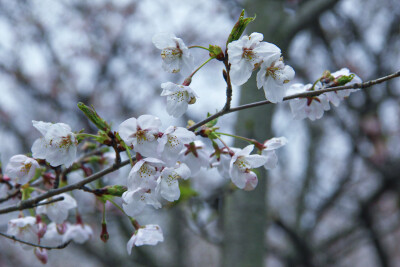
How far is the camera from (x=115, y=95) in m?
5.59

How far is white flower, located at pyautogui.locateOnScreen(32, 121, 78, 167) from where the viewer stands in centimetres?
90

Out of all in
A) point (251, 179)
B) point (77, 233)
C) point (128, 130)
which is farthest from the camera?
point (77, 233)

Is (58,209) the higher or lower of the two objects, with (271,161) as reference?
lower

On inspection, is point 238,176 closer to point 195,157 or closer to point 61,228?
point 195,157

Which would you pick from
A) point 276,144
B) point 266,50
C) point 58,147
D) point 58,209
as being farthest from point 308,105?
point 58,209

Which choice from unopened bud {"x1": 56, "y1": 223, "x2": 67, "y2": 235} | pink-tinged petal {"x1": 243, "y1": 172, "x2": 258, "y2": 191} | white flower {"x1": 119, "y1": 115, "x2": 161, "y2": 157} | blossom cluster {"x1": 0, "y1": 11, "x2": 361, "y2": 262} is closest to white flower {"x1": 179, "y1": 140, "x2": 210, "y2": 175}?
blossom cluster {"x1": 0, "y1": 11, "x2": 361, "y2": 262}

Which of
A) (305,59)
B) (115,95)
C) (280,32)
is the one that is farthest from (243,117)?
(115,95)

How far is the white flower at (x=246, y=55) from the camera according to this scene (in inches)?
33.1

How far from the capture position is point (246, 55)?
0.88m

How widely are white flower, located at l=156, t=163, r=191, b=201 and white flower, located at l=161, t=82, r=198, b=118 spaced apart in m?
0.13

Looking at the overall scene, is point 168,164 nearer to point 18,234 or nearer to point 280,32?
point 18,234

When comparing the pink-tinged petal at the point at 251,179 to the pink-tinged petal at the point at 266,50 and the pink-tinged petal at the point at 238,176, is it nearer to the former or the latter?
the pink-tinged petal at the point at 238,176

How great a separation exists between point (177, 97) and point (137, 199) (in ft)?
0.85

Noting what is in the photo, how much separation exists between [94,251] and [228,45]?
3.60 meters
